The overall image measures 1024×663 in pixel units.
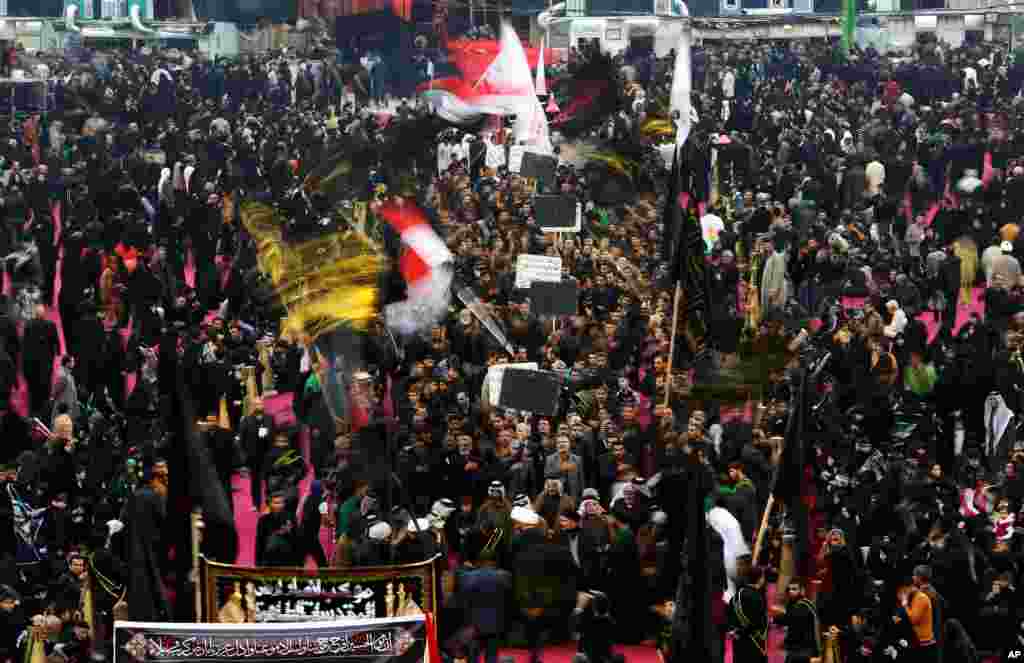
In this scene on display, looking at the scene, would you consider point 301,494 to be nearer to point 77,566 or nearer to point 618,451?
point 618,451

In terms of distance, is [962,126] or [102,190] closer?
[102,190]

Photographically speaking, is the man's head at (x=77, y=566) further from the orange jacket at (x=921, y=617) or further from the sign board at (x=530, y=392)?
the orange jacket at (x=921, y=617)

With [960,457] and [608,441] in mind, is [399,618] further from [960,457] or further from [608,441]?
[960,457]

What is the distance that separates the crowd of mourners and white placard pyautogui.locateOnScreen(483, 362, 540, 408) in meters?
0.15


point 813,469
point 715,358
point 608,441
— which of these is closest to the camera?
point 813,469

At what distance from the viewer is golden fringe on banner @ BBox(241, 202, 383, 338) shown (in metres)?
20.5

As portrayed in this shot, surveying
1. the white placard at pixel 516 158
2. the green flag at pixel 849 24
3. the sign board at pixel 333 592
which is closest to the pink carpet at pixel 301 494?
the sign board at pixel 333 592

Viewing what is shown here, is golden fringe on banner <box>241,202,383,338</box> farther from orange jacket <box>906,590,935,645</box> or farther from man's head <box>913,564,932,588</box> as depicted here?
→ orange jacket <box>906,590,935,645</box>

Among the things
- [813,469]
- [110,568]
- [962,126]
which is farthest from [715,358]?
[962,126]

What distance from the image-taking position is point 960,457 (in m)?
18.2

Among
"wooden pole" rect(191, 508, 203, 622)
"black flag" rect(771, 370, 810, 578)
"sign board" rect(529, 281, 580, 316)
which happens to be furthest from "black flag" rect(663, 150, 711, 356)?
"wooden pole" rect(191, 508, 203, 622)

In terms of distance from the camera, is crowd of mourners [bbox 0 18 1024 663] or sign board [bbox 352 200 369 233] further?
sign board [bbox 352 200 369 233]

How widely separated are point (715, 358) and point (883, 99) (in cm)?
1777

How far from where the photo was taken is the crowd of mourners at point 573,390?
14547mm
